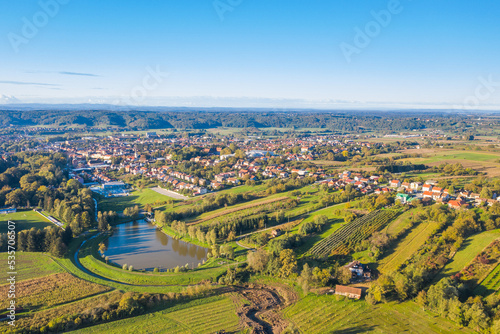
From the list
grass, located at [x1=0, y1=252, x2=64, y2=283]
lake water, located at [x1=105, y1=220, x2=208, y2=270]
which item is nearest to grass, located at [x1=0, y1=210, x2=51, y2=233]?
grass, located at [x1=0, y1=252, x2=64, y2=283]

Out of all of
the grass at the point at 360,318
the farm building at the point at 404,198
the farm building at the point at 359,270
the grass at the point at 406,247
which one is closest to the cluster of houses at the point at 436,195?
the farm building at the point at 404,198

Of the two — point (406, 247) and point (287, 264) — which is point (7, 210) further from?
point (406, 247)

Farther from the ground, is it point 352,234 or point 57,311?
point 352,234

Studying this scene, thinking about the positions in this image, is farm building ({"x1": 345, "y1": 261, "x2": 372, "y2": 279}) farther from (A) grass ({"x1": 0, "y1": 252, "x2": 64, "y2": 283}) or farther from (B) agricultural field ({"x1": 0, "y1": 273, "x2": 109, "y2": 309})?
(A) grass ({"x1": 0, "y1": 252, "x2": 64, "y2": 283})

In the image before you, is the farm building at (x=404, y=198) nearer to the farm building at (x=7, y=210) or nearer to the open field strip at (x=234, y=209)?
the open field strip at (x=234, y=209)

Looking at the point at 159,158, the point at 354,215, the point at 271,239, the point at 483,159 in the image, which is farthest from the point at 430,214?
the point at 159,158

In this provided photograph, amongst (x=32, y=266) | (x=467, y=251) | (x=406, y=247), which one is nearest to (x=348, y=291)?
(x=406, y=247)

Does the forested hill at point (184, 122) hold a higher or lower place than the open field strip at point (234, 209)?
higher
